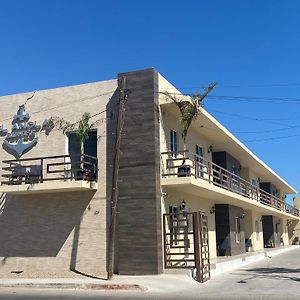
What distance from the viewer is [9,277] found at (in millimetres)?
21578

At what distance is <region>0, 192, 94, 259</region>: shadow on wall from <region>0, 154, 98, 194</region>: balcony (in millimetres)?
668

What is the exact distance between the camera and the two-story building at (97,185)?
20.0 meters

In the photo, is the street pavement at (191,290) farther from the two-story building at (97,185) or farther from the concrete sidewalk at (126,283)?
the two-story building at (97,185)

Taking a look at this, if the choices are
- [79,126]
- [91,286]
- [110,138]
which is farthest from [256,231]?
[91,286]

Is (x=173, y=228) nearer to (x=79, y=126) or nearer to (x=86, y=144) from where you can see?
(x=86, y=144)

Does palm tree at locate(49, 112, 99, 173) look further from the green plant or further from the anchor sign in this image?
the anchor sign

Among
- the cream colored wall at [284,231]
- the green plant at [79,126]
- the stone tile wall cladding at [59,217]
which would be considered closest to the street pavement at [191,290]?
the stone tile wall cladding at [59,217]

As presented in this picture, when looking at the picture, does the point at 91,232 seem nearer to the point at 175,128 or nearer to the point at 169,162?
the point at 169,162

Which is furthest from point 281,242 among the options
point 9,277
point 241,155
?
point 9,277

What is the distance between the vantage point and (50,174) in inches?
872

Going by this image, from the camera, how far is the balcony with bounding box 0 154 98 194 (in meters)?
20.6

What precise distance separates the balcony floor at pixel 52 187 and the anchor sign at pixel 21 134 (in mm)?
2268

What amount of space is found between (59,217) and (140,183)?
407cm

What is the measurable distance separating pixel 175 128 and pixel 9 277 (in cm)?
980
